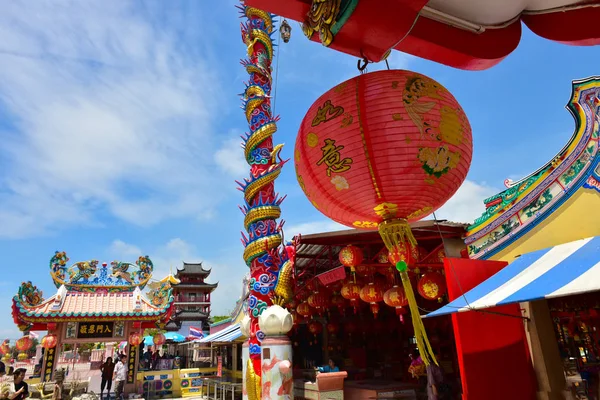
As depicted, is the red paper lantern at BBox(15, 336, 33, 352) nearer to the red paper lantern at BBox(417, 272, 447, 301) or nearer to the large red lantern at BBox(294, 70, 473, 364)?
the red paper lantern at BBox(417, 272, 447, 301)

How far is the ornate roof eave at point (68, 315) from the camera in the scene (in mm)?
12133

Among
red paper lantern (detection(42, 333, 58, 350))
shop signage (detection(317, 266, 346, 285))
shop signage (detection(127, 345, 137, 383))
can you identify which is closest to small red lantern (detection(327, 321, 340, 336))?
shop signage (detection(317, 266, 346, 285))

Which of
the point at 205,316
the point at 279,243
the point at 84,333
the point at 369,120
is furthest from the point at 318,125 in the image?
the point at 205,316

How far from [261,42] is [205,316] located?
1208 inches

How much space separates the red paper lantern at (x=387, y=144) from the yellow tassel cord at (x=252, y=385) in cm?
788

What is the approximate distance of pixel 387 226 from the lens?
274 cm

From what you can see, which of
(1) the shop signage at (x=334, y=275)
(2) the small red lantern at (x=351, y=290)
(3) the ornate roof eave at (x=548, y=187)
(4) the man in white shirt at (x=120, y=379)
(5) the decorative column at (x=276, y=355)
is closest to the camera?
(3) the ornate roof eave at (x=548, y=187)

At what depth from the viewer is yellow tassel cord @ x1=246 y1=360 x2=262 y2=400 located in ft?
29.9

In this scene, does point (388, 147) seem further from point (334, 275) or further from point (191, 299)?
point (191, 299)

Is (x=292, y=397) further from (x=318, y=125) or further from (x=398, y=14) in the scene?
(x=398, y=14)

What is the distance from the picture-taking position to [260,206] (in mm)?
10461

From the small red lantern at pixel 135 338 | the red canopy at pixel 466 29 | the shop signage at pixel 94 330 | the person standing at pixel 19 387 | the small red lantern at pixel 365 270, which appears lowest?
the person standing at pixel 19 387

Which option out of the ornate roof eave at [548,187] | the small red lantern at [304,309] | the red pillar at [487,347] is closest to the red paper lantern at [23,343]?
the small red lantern at [304,309]

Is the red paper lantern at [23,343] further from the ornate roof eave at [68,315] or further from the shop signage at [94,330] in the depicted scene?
the shop signage at [94,330]
